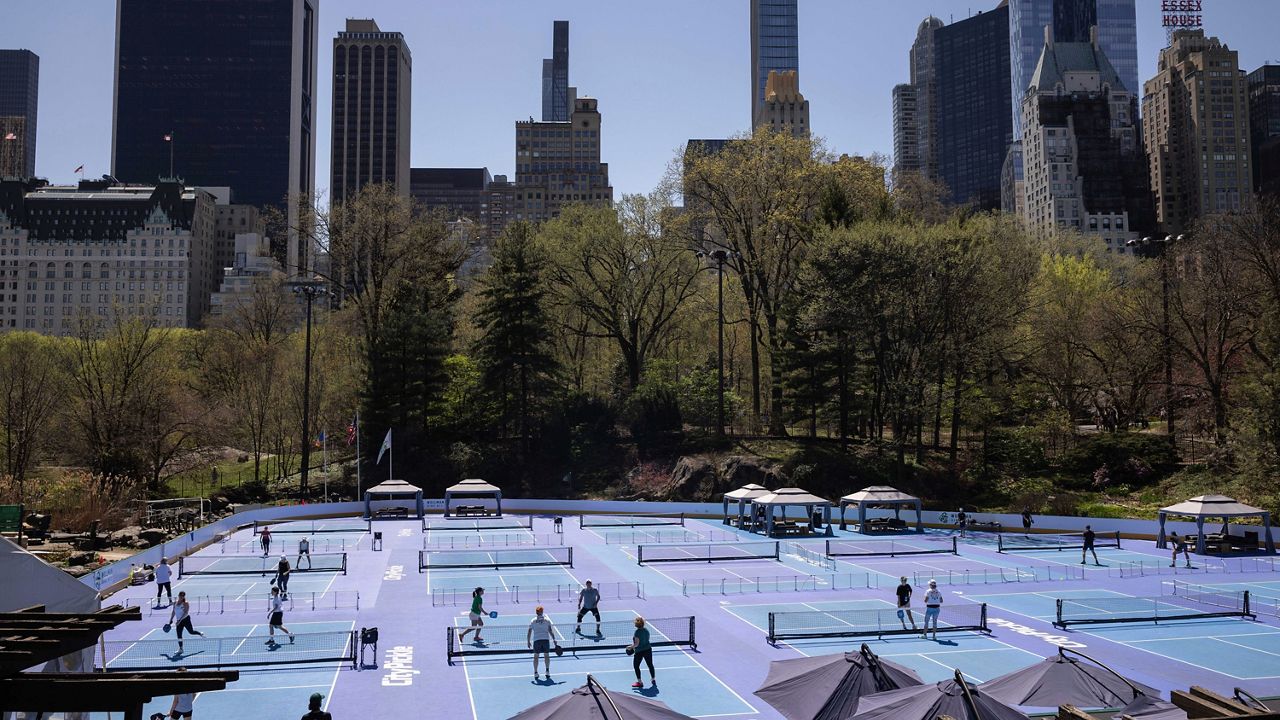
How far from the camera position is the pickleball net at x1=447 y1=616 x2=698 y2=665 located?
21.4 meters

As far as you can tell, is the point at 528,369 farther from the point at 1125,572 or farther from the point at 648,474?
the point at 1125,572

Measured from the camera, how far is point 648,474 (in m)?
61.3

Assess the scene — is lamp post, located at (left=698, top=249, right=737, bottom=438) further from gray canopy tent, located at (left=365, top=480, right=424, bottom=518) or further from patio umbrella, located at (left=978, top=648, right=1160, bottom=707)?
patio umbrella, located at (left=978, top=648, right=1160, bottom=707)

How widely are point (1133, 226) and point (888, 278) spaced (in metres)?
136

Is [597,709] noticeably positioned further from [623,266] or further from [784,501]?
[623,266]

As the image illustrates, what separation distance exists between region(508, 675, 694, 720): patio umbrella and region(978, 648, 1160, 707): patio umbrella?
506cm

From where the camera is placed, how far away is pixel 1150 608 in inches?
1038

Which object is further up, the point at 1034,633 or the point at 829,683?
the point at 829,683

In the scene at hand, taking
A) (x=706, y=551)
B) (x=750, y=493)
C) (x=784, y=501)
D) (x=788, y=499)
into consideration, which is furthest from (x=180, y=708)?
(x=750, y=493)

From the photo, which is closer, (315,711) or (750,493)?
(315,711)

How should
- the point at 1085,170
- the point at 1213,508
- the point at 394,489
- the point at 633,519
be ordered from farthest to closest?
the point at 1085,170, the point at 633,519, the point at 394,489, the point at 1213,508

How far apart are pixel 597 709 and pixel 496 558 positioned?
79.9 ft

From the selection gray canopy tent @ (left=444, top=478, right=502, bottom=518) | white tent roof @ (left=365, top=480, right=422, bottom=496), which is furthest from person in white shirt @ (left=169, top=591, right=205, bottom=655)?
gray canopy tent @ (left=444, top=478, right=502, bottom=518)

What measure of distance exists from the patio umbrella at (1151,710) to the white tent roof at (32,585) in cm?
1378
